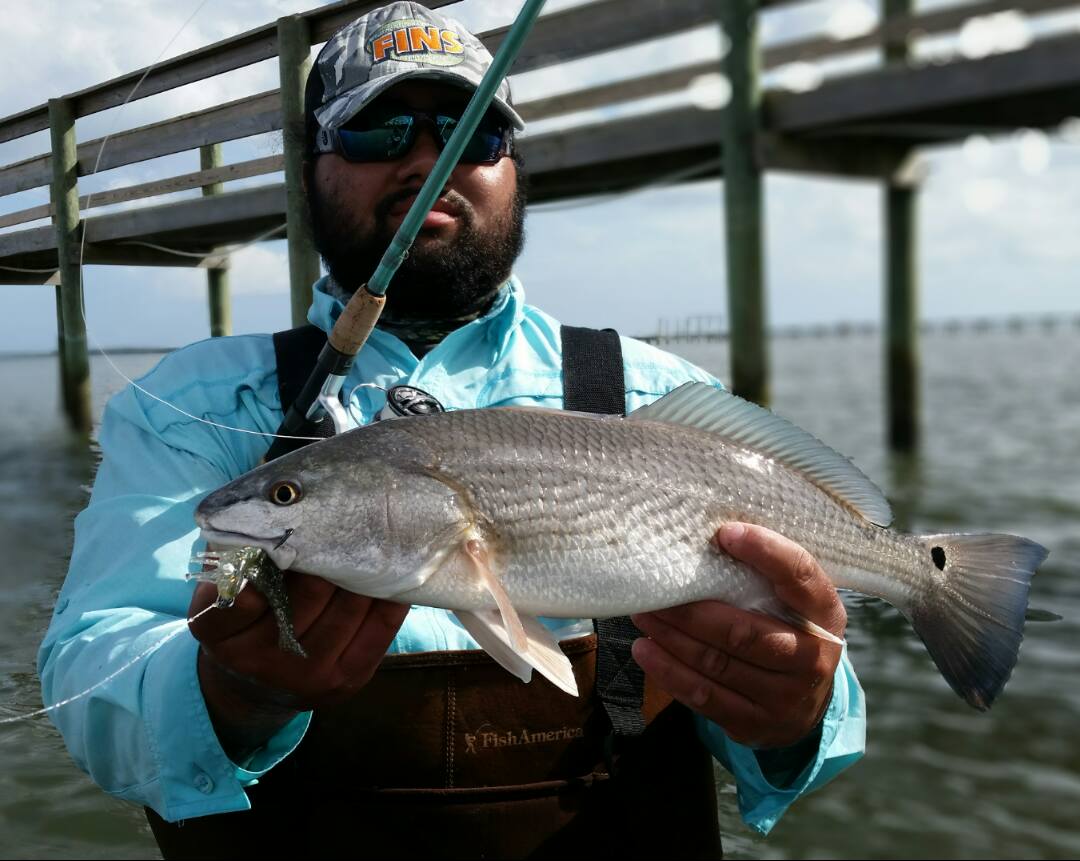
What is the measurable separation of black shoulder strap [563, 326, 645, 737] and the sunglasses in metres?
0.53

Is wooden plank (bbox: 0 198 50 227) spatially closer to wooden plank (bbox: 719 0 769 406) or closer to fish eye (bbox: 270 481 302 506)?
fish eye (bbox: 270 481 302 506)

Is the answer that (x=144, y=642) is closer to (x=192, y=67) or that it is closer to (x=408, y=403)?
(x=408, y=403)

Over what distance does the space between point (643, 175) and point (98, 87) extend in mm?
2218

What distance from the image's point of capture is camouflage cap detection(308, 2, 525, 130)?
2182 millimetres

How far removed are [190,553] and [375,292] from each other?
696mm

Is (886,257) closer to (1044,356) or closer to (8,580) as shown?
(8,580)

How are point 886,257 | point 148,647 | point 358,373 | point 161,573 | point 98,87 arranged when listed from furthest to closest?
point 886,257
point 358,373
point 98,87
point 161,573
point 148,647

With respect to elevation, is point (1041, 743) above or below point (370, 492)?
below

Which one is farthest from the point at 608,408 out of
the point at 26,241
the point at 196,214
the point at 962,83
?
the point at 962,83

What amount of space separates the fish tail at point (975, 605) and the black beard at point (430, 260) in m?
1.23

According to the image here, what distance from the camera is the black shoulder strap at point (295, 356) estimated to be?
220 cm

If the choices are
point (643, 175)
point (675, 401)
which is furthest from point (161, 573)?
point (643, 175)

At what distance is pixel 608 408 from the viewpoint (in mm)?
2262

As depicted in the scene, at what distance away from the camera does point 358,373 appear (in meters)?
2.32
